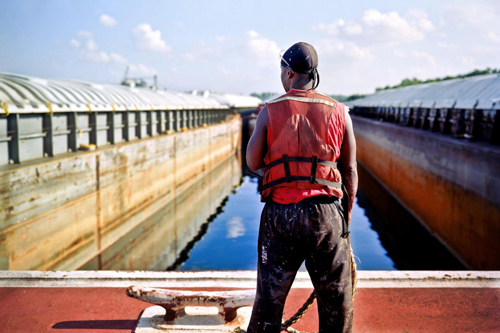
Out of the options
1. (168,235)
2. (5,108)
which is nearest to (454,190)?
(168,235)

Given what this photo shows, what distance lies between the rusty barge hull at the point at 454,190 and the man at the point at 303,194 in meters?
8.86

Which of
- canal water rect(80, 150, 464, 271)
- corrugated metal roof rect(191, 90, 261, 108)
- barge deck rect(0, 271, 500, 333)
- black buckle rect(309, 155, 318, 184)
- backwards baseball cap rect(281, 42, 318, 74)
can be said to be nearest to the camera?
black buckle rect(309, 155, 318, 184)

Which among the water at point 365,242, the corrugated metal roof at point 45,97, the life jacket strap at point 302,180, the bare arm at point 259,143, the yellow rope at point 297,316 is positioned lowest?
the water at point 365,242

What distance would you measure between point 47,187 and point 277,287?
31.9 feet

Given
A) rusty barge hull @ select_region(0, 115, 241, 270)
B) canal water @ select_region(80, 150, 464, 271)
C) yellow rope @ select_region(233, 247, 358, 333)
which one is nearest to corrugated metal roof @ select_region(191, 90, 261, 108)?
canal water @ select_region(80, 150, 464, 271)

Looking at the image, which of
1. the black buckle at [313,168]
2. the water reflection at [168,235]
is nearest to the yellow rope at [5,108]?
the water reflection at [168,235]

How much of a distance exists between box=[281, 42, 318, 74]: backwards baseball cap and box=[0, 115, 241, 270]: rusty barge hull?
28.0 ft

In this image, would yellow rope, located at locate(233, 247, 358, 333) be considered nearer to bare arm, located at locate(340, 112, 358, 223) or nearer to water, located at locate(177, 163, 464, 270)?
bare arm, located at locate(340, 112, 358, 223)

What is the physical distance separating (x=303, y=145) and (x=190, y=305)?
6.11ft

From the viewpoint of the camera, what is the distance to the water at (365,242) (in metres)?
13.8

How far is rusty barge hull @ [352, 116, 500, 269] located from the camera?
430 inches

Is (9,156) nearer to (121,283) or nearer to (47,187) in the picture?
(47,187)

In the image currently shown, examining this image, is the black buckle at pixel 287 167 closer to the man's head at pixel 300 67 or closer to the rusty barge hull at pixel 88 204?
the man's head at pixel 300 67

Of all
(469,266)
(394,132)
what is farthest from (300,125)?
(394,132)
